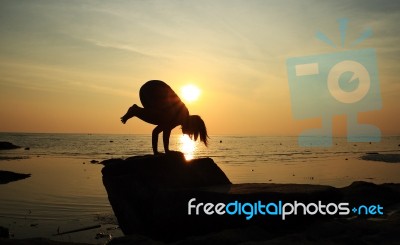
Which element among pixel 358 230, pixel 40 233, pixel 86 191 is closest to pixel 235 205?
pixel 358 230

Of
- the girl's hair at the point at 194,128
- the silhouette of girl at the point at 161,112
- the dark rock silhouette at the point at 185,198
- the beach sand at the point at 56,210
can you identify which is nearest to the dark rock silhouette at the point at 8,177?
the beach sand at the point at 56,210

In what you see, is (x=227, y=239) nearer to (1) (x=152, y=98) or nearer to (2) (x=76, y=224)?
(1) (x=152, y=98)

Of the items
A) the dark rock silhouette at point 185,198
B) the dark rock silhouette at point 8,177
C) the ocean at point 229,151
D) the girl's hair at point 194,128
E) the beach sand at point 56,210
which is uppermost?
the girl's hair at point 194,128

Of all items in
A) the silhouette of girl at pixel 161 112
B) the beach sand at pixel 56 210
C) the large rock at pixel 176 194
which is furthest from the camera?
the beach sand at pixel 56 210

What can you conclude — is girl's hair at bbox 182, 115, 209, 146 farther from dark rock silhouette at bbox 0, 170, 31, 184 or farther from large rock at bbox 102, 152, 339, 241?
dark rock silhouette at bbox 0, 170, 31, 184

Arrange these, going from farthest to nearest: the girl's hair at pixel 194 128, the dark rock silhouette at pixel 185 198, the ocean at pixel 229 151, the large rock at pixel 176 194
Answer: the ocean at pixel 229 151 < the girl's hair at pixel 194 128 < the large rock at pixel 176 194 < the dark rock silhouette at pixel 185 198

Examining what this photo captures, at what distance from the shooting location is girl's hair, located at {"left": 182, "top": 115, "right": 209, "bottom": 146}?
397 inches

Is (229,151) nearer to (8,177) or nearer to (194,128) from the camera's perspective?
(8,177)

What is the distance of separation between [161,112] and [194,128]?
3.48 feet

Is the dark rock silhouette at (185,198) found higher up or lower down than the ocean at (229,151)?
higher up

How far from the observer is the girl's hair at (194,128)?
10086 millimetres

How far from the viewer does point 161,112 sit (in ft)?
32.3

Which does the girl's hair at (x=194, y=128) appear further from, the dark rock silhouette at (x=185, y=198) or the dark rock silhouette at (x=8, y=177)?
the dark rock silhouette at (x=8, y=177)

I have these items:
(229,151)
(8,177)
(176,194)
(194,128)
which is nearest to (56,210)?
(194,128)
